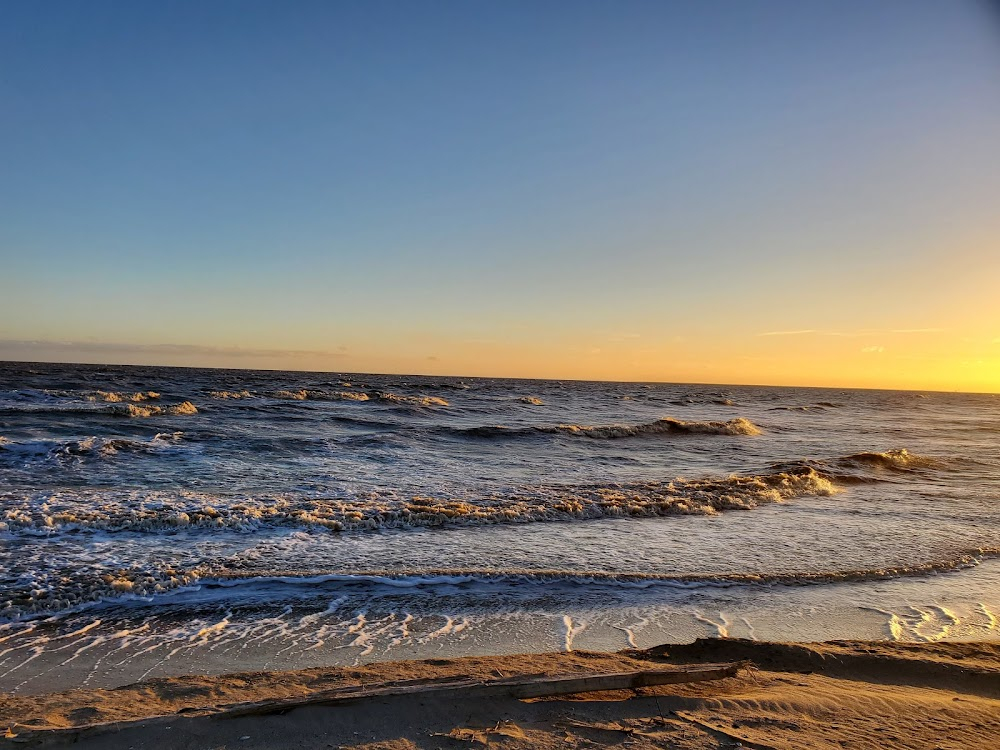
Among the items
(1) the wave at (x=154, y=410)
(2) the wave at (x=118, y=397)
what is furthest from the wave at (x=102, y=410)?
(2) the wave at (x=118, y=397)

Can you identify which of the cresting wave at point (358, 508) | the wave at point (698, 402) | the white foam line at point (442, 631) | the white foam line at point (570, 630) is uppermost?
the wave at point (698, 402)

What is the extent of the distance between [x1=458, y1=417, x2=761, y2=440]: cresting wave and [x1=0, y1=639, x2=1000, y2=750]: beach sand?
19.4 meters

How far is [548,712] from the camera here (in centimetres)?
342

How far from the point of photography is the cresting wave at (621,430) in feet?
80.6

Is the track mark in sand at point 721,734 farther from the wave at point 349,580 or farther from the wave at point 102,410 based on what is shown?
the wave at point 102,410

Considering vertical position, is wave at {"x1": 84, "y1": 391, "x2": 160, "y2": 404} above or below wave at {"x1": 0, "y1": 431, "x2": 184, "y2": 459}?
above

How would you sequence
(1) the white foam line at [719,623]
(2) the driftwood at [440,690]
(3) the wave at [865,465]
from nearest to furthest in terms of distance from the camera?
(2) the driftwood at [440,690], (1) the white foam line at [719,623], (3) the wave at [865,465]

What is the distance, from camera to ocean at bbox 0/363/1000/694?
200 inches

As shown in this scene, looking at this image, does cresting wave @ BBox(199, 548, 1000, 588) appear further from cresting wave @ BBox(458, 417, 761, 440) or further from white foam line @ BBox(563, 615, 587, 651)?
cresting wave @ BBox(458, 417, 761, 440)

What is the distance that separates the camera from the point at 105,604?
18.5 feet

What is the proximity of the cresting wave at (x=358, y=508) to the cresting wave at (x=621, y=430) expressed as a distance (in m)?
11.9

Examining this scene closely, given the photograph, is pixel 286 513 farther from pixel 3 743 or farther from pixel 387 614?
pixel 3 743

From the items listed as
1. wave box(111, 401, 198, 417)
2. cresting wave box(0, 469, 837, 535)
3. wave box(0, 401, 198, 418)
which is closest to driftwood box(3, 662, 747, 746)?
cresting wave box(0, 469, 837, 535)

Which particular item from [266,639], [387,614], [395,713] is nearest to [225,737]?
[395,713]
